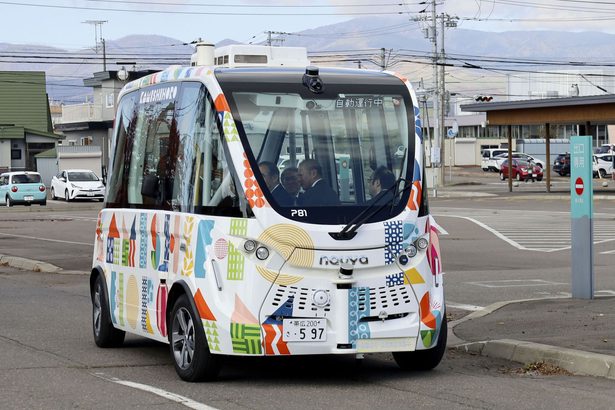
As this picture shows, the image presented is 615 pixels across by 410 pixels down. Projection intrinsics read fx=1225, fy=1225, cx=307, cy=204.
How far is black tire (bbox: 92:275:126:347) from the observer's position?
1191cm

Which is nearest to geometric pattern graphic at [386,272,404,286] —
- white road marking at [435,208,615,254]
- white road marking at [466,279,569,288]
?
white road marking at [466,279,569,288]

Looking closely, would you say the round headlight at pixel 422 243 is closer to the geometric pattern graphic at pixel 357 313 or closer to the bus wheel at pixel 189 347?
the geometric pattern graphic at pixel 357 313

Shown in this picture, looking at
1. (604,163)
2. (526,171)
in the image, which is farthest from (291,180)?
(604,163)

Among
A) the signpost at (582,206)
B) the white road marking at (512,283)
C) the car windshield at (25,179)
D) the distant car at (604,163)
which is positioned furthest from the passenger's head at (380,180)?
the distant car at (604,163)

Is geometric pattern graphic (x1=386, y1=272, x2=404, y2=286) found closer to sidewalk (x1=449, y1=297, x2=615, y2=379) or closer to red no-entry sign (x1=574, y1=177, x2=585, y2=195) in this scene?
sidewalk (x1=449, y1=297, x2=615, y2=379)

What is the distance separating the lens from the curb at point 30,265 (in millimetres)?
21766

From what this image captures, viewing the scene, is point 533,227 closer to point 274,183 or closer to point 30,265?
point 30,265

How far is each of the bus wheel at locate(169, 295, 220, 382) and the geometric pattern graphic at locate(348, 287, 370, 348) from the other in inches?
42.6

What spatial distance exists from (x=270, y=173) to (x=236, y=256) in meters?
0.74

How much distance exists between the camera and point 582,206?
14445mm

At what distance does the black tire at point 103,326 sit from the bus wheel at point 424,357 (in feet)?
10.1

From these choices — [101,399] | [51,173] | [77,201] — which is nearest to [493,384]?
[101,399]

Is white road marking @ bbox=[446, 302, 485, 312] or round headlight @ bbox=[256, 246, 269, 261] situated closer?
round headlight @ bbox=[256, 246, 269, 261]

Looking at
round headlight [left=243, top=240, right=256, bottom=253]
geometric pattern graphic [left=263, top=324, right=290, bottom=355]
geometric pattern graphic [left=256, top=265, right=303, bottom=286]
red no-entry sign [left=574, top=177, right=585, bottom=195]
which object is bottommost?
geometric pattern graphic [left=263, top=324, right=290, bottom=355]
